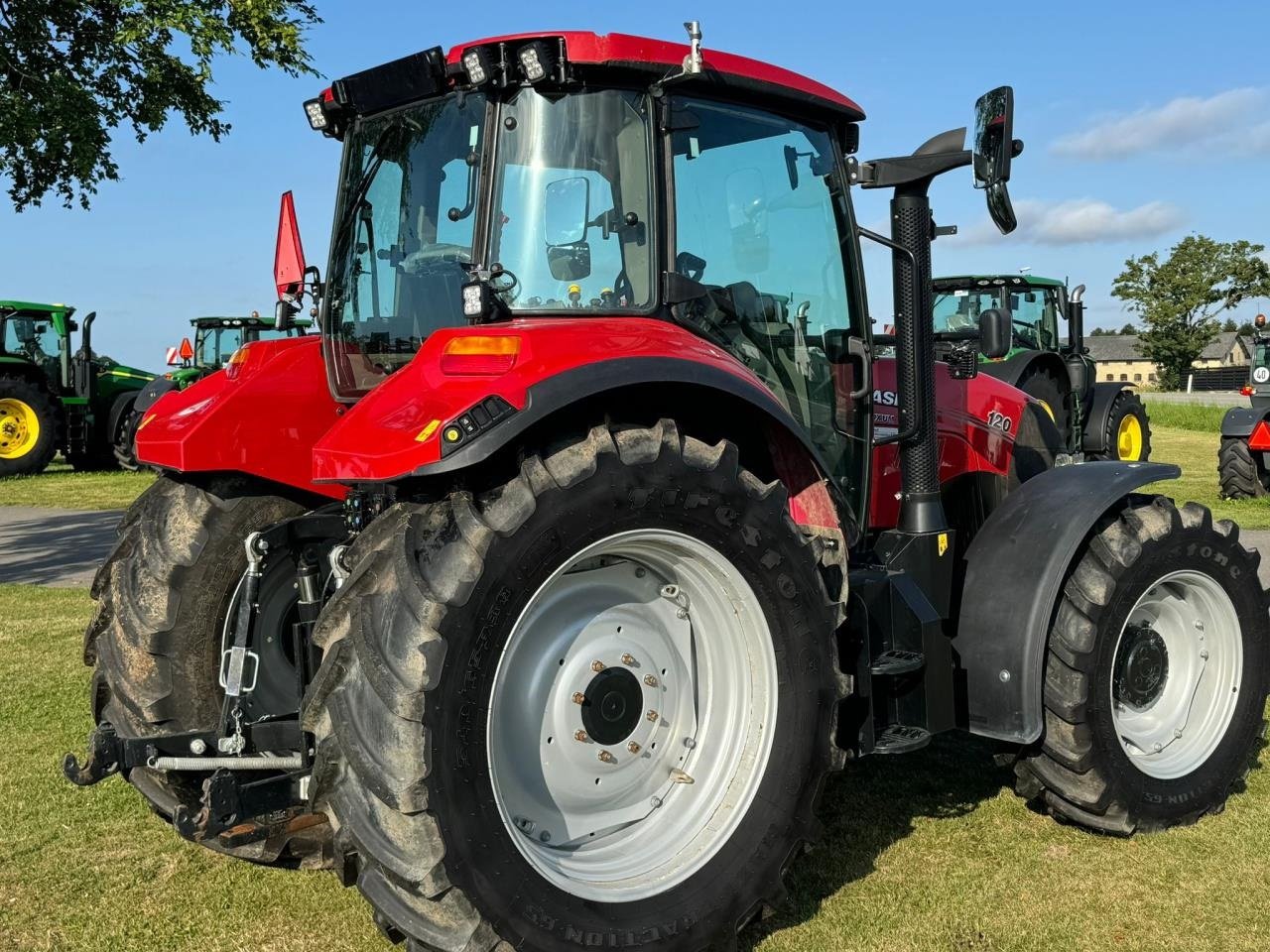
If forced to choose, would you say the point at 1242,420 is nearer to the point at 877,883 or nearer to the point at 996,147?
the point at 996,147

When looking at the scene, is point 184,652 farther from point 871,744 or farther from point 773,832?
point 871,744

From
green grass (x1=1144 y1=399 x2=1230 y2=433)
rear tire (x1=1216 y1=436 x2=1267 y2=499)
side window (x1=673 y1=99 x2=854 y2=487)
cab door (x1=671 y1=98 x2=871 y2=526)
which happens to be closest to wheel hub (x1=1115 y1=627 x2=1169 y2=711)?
cab door (x1=671 y1=98 x2=871 y2=526)

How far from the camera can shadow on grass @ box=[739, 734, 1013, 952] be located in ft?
11.2

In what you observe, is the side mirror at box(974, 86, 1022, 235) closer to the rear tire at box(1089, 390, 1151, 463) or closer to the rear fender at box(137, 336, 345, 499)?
the rear fender at box(137, 336, 345, 499)

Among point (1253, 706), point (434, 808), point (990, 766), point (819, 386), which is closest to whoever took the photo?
point (434, 808)

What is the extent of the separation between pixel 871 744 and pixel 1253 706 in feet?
5.45

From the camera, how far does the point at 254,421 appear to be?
12.0 feet

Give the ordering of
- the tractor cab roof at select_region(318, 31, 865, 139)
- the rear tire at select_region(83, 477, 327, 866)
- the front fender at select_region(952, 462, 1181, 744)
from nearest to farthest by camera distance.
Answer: the tractor cab roof at select_region(318, 31, 865, 139)
the rear tire at select_region(83, 477, 327, 866)
the front fender at select_region(952, 462, 1181, 744)

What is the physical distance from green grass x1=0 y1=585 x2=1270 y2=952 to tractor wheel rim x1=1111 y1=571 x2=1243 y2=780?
0.27 m

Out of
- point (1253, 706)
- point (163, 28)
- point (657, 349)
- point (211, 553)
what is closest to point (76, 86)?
point (163, 28)

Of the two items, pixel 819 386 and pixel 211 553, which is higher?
pixel 819 386

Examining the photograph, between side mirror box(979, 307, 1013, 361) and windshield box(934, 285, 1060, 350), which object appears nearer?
side mirror box(979, 307, 1013, 361)

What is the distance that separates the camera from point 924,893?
→ 3.40 m

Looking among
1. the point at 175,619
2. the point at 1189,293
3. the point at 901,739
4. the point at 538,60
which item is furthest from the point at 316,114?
the point at 1189,293
